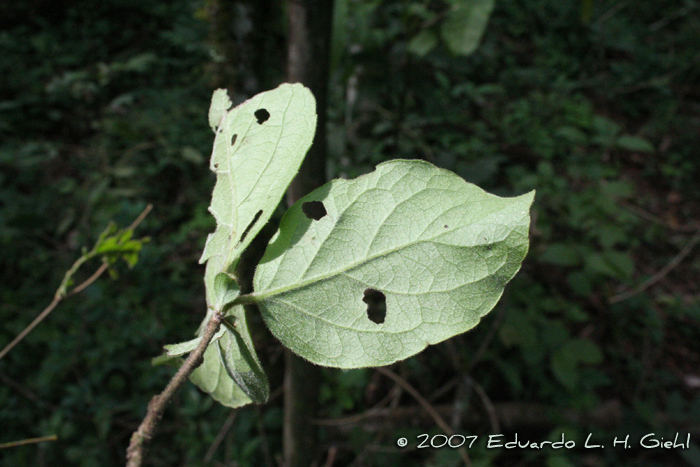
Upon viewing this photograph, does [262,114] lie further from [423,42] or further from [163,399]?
[423,42]

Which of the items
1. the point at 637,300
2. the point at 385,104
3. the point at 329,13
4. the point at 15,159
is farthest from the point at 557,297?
the point at 15,159

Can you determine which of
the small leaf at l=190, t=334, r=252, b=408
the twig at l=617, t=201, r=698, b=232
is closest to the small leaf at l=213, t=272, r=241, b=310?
the small leaf at l=190, t=334, r=252, b=408

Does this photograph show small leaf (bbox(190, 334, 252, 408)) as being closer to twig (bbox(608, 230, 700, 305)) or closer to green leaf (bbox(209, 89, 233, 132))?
green leaf (bbox(209, 89, 233, 132))

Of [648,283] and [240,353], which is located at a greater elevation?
[240,353]

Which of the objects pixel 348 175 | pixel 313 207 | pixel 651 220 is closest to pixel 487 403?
pixel 348 175

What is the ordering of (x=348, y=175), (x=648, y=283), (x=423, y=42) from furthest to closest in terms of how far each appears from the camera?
(x=648, y=283) < (x=348, y=175) < (x=423, y=42)

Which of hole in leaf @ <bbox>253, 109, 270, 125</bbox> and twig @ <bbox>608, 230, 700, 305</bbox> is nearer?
hole in leaf @ <bbox>253, 109, 270, 125</bbox>

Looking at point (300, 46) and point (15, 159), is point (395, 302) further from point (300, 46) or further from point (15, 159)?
point (15, 159)
